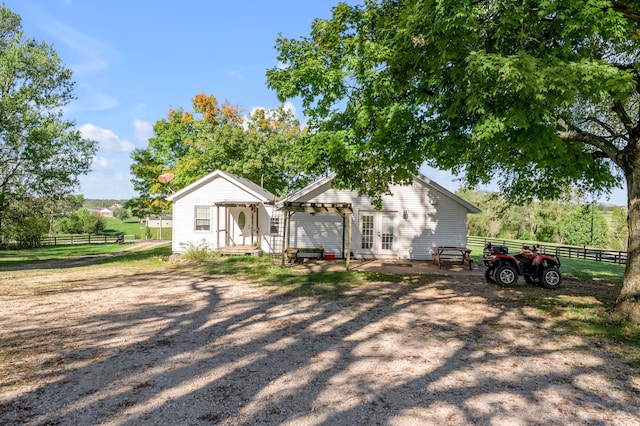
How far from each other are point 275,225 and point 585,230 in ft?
126

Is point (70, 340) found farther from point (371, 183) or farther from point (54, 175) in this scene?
point (54, 175)

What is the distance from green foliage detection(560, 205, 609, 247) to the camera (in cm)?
3941

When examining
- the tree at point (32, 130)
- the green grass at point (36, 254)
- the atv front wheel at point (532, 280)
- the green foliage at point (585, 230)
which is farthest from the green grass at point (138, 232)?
the green foliage at point (585, 230)

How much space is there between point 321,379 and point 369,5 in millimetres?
10022

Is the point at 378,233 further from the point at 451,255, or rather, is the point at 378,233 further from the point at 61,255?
the point at 61,255

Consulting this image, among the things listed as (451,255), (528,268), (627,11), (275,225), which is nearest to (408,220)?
(451,255)

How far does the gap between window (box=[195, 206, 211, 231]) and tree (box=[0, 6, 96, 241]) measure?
6732 mm

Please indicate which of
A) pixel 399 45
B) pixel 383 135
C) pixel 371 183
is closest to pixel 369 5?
pixel 399 45

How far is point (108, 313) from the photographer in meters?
8.41

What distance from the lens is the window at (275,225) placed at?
20908 millimetres

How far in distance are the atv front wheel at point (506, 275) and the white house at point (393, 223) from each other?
6830 mm

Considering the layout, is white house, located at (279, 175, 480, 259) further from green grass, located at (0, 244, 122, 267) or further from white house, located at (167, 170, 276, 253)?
green grass, located at (0, 244, 122, 267)

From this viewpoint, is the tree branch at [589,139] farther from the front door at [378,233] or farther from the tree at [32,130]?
the tree at [32,130]

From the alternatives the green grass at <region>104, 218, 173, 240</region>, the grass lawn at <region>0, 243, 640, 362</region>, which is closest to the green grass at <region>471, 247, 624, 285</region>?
the grass lawn at <region>0, 243, 640, 362</region>
